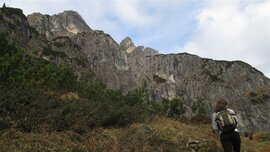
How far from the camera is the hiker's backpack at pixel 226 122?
33.6 feet

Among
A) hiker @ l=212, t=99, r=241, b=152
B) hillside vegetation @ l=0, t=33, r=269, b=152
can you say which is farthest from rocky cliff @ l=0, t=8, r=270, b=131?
hiker @ l=212, t=99, r=241, b=152

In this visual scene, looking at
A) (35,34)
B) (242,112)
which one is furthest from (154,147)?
(242,112)

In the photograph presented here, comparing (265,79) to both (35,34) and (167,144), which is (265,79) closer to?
(35,34)

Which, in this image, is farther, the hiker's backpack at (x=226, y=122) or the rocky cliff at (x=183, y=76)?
the rocky cliff at (x=183, y=76)

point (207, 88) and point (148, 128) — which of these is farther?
point (207, 88)

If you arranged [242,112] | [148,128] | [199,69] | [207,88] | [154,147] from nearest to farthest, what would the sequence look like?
[154,147] → [148,128] → [242,112] → [207,88] → [199,69]

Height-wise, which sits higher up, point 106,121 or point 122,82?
point 122,82

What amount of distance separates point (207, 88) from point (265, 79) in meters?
27.5

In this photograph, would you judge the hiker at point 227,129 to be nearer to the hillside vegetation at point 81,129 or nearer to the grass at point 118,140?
the grass at point 118,140

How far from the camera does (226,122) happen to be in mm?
10227

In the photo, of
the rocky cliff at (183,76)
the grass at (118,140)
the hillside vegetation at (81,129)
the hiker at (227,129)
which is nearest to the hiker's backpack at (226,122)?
the hiker at (227,129)

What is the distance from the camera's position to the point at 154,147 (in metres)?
13.8

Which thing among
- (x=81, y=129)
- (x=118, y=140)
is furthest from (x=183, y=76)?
(x=118, y=140)

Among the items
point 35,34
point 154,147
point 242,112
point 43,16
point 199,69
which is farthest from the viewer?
point 43,16
